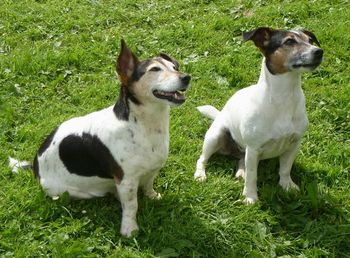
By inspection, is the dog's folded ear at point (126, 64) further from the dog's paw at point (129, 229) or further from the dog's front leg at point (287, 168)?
the dog's front leg at point (287, 168)

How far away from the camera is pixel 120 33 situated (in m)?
7.37

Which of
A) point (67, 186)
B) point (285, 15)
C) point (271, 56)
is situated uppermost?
point (271, 56)

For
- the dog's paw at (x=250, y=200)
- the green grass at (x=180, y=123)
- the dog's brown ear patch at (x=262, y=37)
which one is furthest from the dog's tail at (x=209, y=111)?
the dog's brown ear patch at (x=262, y=37)

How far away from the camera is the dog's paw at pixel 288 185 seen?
450 centimetres

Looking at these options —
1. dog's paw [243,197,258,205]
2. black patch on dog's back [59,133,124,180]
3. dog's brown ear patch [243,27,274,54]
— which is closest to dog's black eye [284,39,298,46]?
dog's brown ear patch [243,27,274,54]

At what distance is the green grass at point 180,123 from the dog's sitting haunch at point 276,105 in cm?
31

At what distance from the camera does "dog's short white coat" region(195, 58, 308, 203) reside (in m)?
4.00

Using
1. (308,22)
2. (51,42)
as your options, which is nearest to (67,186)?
(51,42)

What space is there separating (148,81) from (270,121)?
1019 mm

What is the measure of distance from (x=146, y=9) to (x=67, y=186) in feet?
14.3

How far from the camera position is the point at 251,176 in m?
4.38

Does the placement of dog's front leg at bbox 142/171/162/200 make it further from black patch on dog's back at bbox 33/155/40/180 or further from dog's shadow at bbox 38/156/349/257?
black patch on dog's back at bbox 33/155/40/180

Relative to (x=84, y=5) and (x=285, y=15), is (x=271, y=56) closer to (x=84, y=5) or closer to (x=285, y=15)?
(x=285, y=15)

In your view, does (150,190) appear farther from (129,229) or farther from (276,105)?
(276,105)
